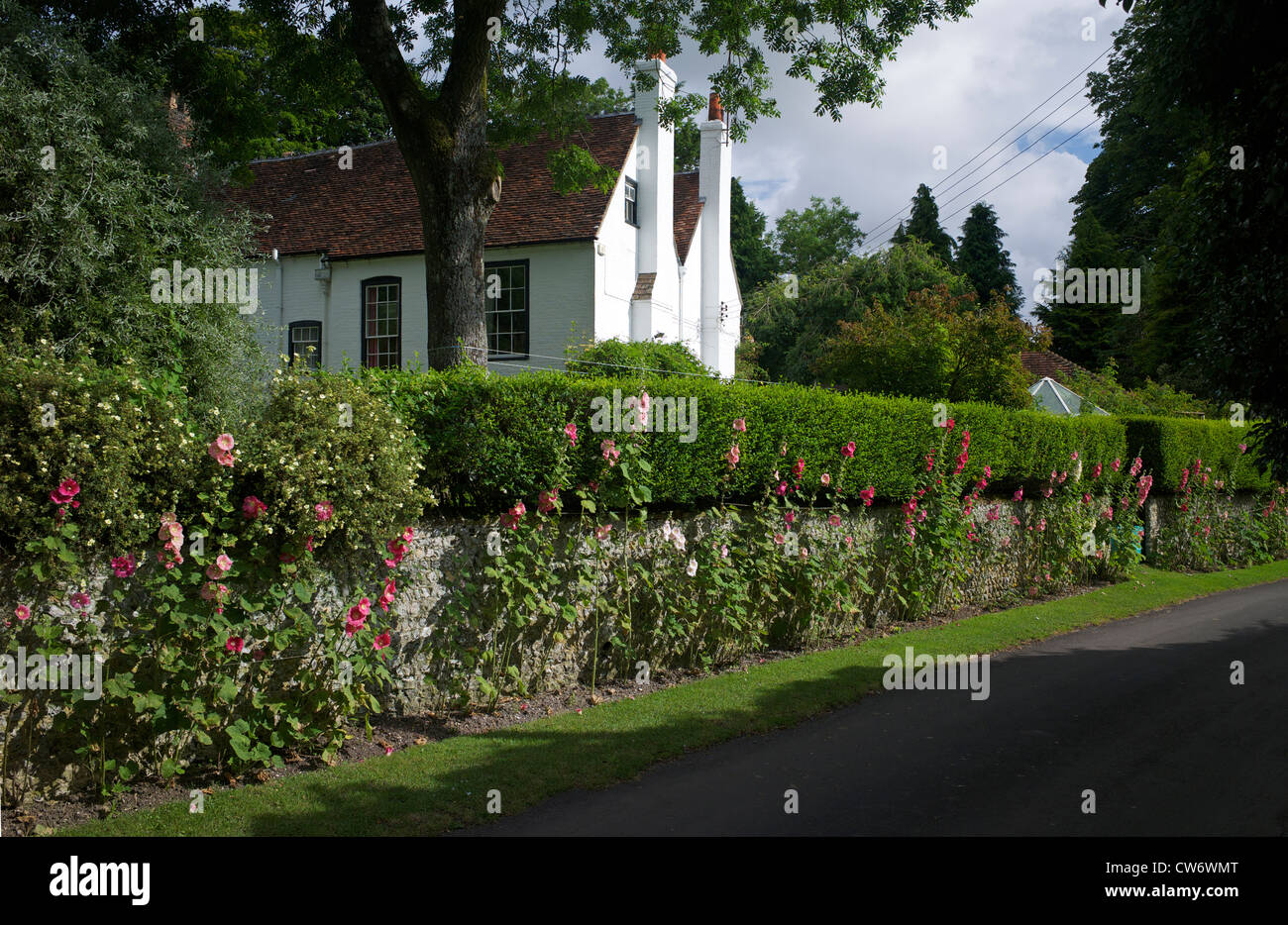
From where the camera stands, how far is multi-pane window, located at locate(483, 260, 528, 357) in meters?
22.3

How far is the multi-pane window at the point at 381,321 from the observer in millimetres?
23047

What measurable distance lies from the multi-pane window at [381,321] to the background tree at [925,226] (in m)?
38.4

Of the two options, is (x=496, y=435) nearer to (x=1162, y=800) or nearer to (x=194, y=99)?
(x=1162, y=800)

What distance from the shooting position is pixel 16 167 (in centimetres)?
883

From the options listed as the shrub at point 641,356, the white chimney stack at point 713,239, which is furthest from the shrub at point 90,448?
the white chimney stack at point 713,239

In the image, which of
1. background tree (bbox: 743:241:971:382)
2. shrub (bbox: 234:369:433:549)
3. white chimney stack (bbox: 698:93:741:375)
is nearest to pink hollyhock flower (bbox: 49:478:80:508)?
shrub (bbox: 234:369:433:549)

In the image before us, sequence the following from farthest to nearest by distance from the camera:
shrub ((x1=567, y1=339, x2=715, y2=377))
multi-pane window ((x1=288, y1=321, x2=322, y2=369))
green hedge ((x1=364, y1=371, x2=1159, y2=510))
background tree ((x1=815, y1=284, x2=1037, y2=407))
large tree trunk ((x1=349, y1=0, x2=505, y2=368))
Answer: multi-pane window ((x1=288, y1=321, x2=322, y2=369)) < background tree ((x1=815, y1=284, x2=1037, y2=407)) < shrub ((x1=567, y1=339, x2=715, y2=377)) < large tree trunk ((x1=349, y1=0, x2=505, y2=368)) < green hedge ((x1=364, y1=371, x2=1159, y2=510))

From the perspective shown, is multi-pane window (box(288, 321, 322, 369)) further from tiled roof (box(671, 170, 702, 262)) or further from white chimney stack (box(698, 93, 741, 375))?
white chimney stack (box(698, 93, 741, 375))

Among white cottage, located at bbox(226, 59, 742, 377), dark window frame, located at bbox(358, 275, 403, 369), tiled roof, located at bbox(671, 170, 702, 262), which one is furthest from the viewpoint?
tiled roof, located at bbox(671, 170, 702, 262)

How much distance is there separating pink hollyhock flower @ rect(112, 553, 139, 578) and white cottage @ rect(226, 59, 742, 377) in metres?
15.8

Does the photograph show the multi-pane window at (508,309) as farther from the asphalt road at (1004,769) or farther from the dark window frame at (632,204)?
the asphalt road at (1004,769)

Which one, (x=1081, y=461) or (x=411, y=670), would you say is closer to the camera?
(x=411, y=670)
